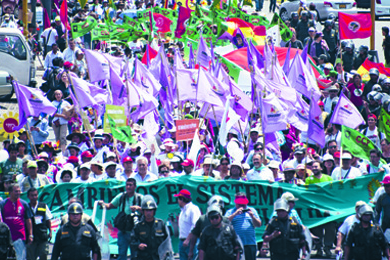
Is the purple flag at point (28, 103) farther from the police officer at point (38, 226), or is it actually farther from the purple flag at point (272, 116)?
the purple flag at point (272, 116)

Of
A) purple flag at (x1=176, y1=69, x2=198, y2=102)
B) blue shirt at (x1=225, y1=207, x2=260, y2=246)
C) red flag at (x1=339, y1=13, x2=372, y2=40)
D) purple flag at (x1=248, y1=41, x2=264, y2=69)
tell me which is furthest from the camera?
red flag at (x1=339, y1=13, x2=372, y2=40)

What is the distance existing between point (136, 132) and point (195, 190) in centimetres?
406

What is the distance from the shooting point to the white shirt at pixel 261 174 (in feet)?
46.2

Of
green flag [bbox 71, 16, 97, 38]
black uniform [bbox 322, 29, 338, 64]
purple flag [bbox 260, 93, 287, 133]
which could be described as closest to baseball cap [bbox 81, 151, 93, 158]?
purple flag [bbox 260, 93, 287, 133]

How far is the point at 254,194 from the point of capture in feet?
45.0

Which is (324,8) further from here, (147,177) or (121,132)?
(147,177)

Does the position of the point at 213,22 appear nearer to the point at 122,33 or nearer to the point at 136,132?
the point at 122,33

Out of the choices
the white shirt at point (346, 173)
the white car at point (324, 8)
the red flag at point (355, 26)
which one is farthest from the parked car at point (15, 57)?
the white shirt at point (346, 173)

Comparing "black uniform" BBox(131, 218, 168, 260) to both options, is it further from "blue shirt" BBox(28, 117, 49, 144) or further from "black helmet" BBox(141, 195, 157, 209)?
"blue shirt" BBox(28, 117, 49, 144)

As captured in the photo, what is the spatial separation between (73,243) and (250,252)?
98.1 inches

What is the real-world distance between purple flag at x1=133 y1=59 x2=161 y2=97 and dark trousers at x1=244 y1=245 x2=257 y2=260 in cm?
634

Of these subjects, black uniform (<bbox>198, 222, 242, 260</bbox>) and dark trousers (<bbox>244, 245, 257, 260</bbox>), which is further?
dark trousers (<bbox>244, 245, 257, 260</bbox>)

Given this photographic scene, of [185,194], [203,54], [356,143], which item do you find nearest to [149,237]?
[185,194]

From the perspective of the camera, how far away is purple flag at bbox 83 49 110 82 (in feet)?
62.9
